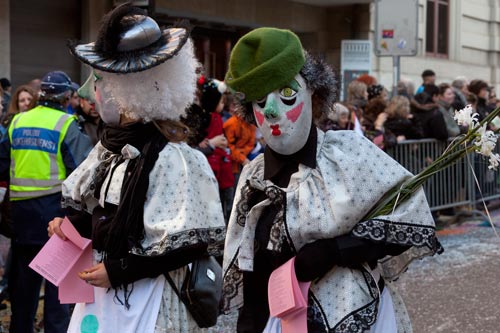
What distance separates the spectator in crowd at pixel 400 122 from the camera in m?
10.3

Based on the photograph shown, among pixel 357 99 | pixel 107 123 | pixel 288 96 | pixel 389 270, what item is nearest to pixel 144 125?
pixel 107 123

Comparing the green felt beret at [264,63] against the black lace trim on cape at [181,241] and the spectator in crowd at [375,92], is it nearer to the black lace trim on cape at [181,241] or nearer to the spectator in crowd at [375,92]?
the black lace trim on cape at [181,241]

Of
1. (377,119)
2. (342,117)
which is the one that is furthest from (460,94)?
(342,117)

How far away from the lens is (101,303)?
3.65m

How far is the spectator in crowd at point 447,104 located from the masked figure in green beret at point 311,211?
8.14m

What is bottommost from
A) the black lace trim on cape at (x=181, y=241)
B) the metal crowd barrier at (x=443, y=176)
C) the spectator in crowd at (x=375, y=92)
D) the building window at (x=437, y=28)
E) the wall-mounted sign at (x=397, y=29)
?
the metal crowd barrier at (x=443, y=176)

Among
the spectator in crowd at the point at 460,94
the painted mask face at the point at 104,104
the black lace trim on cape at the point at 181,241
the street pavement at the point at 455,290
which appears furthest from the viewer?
the spectator in crowd at the point at 460,94

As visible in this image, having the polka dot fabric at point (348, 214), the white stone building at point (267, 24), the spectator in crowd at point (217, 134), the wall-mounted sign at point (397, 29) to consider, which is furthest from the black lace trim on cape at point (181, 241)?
the wall-mounted sign at point (397, 29)

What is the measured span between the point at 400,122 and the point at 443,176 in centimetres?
115

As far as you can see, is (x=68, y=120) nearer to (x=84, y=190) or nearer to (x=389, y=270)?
(x=84, y=190)

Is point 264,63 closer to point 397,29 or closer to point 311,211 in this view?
point 311,211

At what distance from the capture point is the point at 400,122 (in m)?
10.5

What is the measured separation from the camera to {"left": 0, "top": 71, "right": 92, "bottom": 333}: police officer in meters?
5.70

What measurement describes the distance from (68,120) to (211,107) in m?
3.01
